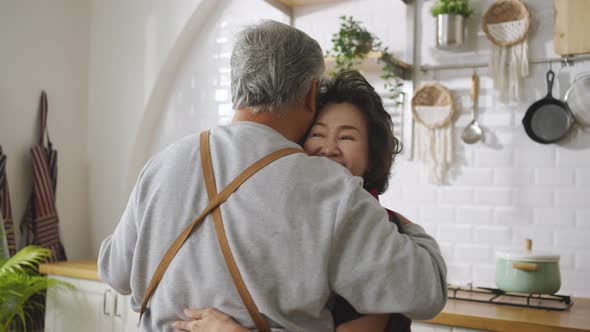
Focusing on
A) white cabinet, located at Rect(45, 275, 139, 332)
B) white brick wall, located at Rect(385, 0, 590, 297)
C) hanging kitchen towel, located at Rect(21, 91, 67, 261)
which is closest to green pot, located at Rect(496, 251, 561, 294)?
white brick wall, located at Rect(385, 0, 590, 297)

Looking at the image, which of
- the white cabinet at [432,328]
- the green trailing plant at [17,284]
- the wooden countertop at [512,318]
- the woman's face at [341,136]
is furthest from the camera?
the green trailing plant at [17,284]

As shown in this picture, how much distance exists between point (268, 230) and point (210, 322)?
0.70 feet

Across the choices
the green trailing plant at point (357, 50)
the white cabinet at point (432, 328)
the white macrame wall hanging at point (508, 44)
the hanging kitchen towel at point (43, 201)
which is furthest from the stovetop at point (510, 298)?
the hanging kitchen towel at point (43, 201)

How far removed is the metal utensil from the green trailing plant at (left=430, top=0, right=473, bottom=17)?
0.32 meters

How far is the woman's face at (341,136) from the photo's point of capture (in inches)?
59.5

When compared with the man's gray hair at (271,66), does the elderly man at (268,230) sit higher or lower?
lower

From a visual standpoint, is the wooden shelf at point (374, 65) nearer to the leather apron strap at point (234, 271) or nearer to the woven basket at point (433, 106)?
the woven basket at point (433, 106)

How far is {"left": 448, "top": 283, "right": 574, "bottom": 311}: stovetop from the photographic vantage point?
251 cm

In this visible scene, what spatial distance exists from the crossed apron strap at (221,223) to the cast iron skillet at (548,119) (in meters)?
2.09

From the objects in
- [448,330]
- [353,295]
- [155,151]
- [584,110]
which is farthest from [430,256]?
[155,151]

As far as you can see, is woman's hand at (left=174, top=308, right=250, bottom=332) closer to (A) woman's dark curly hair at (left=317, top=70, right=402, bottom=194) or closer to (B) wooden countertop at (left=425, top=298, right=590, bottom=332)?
(A) woman's dark curly hair at (left=317, top=70, right=402, bottom=194)

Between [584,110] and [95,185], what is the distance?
2875 millimetres

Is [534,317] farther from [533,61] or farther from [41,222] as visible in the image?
[41,222]

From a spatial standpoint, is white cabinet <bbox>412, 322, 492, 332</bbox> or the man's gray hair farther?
white cabinet <bbox>412, 322, 492, 332</bbox>
